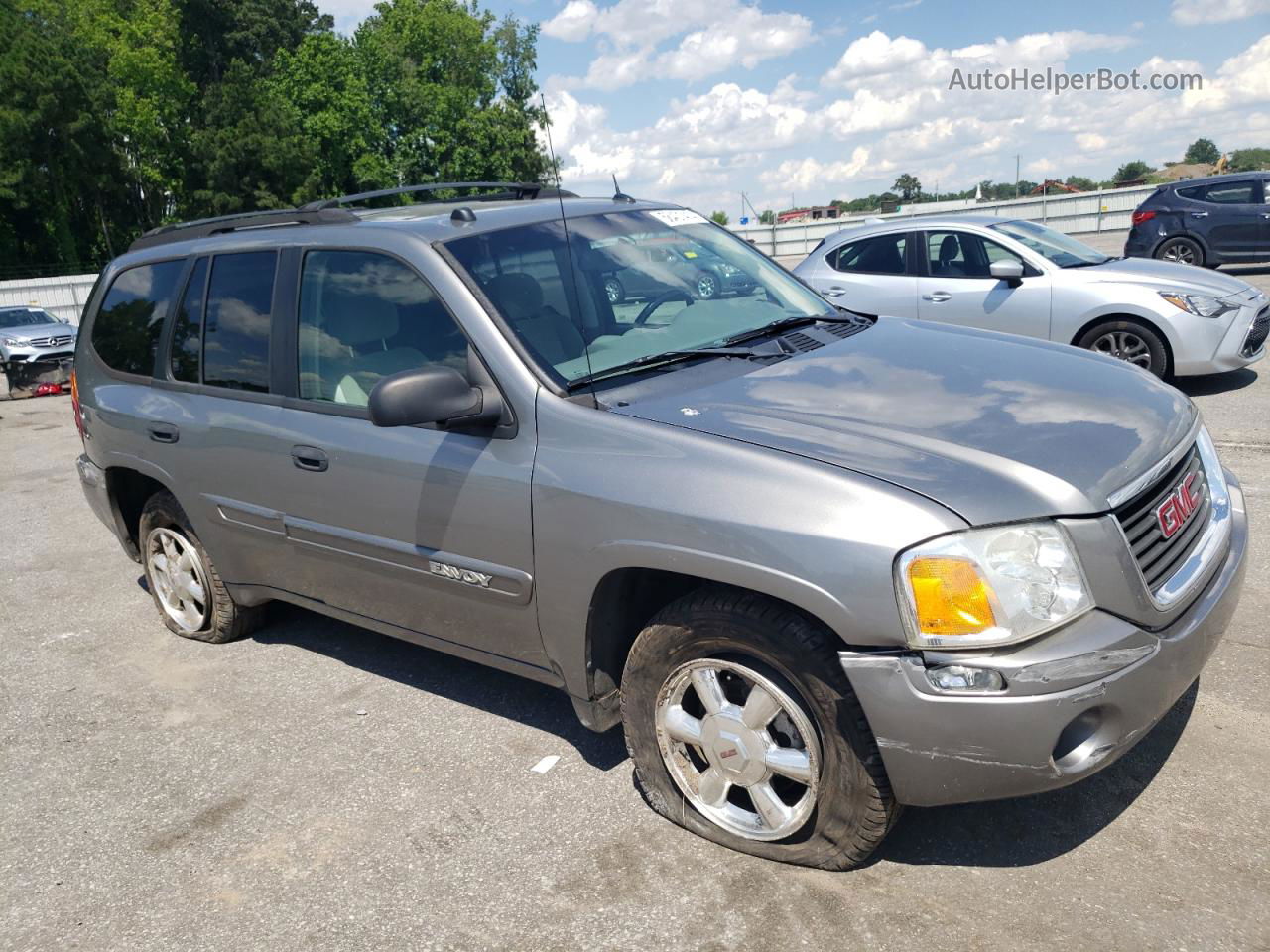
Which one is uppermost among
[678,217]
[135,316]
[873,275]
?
[678,217]

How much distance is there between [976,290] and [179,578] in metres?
6.85

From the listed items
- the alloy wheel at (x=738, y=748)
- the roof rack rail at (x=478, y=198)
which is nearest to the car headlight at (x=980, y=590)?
the alloy wheel at (x=738, y=748)

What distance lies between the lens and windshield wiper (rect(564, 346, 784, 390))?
133 inches

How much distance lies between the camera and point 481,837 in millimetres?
3350

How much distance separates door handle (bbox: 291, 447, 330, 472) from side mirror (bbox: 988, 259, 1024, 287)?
6.66 m

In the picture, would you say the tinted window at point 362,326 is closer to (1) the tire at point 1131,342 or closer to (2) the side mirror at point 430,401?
(2) the side mirror at point 430,401

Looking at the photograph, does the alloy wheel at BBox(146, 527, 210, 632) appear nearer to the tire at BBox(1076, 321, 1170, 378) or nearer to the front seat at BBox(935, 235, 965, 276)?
the front seat at BBox(935, 235, 965, 276)

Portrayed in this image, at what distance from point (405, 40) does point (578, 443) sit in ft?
239

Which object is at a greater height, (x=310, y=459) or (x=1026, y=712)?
(x=310, y=459)

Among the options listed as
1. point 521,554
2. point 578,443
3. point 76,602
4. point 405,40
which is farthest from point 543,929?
point 405,40

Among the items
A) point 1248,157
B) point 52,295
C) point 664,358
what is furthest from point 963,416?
point 1248,157

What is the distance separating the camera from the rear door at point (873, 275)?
31.7ft

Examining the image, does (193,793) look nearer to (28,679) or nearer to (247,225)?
(28,679)

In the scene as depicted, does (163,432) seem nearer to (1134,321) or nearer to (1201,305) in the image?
(1134,321)
